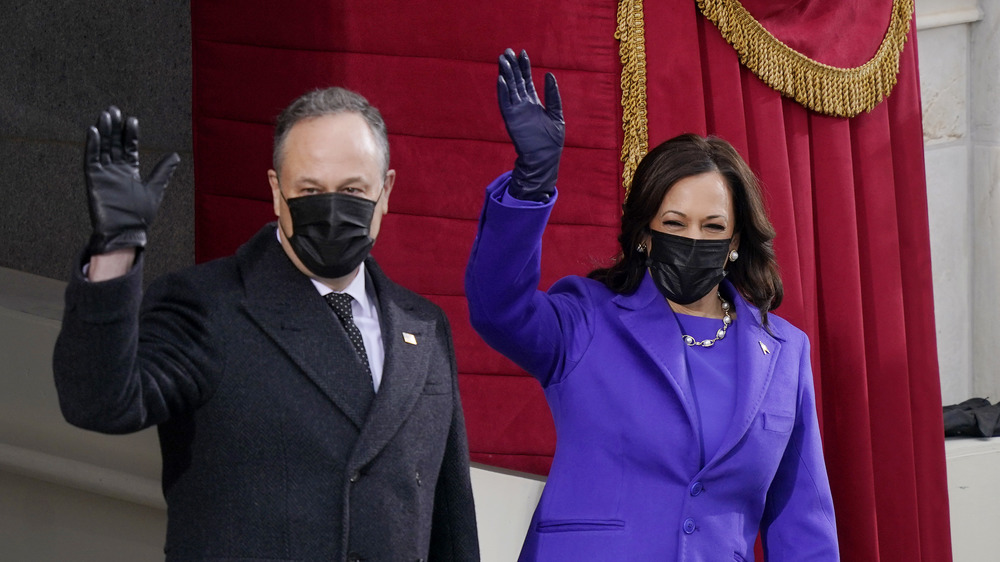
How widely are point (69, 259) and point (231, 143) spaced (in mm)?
880

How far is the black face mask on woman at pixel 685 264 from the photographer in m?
1.95

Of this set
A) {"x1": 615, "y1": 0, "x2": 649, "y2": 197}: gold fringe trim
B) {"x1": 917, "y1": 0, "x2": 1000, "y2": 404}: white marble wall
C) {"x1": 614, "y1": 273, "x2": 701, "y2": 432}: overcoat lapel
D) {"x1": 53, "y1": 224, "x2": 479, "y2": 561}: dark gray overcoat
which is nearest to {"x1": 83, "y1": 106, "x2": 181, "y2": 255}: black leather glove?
{"x1": 53, "y1": 224, "x2": 479, "y2": 561}: dark gray overcoat

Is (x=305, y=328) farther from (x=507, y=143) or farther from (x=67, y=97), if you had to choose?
(x=67, y=97)

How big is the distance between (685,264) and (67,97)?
2.00 meters

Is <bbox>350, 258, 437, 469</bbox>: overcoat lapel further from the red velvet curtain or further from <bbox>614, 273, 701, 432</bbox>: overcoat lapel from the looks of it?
the red velvet curtain

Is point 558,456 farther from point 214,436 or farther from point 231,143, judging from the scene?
point 231,143

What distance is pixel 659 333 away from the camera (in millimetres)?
1967

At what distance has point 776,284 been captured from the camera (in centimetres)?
212

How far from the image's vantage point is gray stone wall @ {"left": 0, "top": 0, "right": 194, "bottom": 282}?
3.25 metres

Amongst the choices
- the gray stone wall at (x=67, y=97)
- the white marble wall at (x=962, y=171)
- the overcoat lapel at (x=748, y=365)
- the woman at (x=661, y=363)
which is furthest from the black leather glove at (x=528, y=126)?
the white marble wall at (x=962, y=171)

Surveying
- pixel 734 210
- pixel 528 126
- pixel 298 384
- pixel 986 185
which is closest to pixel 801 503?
pixel 734 210

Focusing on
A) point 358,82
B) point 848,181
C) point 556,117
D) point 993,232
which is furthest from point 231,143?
point 993,232

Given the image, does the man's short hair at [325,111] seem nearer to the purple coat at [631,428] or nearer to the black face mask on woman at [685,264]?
the purple coat at [631,428]

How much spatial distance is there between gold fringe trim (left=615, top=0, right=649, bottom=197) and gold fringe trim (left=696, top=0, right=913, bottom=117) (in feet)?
0.11
